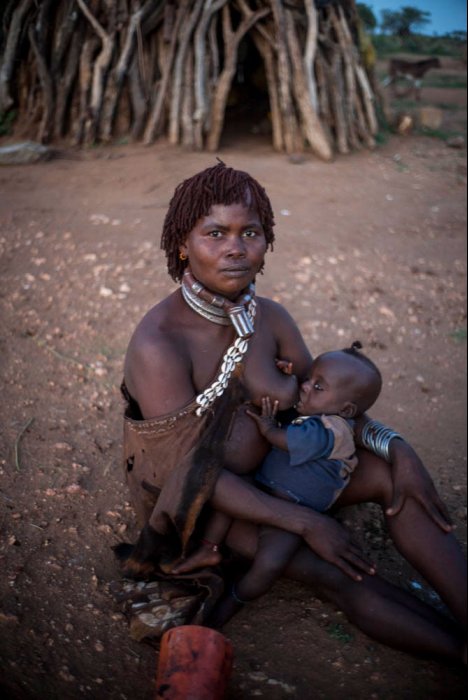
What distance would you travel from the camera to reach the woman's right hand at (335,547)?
2.18m

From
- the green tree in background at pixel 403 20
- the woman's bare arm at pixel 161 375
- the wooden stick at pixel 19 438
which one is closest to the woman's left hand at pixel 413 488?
the woman's bare arm at pixel 161 375

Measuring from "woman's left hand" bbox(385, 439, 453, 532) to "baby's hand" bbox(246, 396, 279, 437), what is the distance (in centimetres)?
45

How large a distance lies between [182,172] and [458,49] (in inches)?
602

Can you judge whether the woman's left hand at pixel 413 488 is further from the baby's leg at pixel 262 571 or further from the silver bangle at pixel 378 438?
the baby's leg at pixel 262 571

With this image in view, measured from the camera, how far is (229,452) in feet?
7.60

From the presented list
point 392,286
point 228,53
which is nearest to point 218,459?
point 392,286

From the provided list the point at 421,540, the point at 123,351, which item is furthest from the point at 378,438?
the point at 123,351

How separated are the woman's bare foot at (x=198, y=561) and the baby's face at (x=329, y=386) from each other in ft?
2.02

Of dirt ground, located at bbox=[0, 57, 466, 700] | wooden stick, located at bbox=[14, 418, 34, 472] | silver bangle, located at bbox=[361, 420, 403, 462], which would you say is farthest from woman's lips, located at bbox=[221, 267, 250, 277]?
wooden stick, located at bbox=[14, 418, 34, 472]

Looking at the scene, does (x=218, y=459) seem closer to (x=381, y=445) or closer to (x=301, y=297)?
(x=381, y=445)

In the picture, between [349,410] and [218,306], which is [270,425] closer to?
[349,410]

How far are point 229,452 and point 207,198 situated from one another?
0.88m

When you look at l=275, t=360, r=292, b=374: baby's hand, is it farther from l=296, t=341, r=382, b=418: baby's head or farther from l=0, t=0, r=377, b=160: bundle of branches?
l=0, t=0, r=377, b=160: bundle of branches

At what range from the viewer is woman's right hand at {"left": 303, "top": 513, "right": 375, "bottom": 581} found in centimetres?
218
